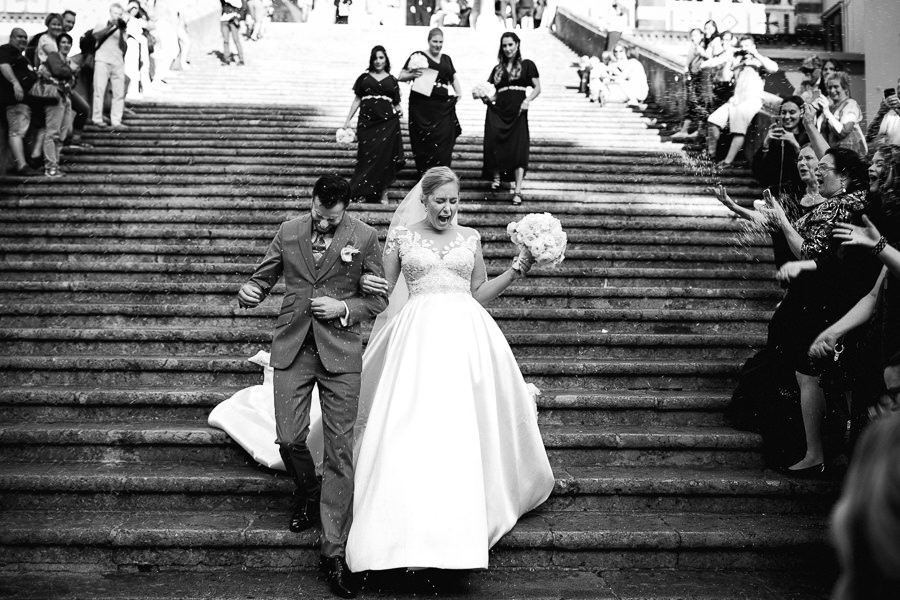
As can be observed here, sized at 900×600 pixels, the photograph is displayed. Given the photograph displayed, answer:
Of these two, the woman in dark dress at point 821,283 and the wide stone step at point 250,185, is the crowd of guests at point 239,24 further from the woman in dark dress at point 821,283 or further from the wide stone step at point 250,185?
the woman in dark dress at point 821,283

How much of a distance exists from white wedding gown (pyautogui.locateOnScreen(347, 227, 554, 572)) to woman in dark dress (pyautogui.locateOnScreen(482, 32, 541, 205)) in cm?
499

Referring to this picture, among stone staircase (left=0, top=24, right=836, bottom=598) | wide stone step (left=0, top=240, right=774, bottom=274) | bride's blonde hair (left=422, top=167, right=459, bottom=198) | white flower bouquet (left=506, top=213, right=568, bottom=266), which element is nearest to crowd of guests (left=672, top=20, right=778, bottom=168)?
stone staircase (left=0, top=24, right=836, bottom=598)

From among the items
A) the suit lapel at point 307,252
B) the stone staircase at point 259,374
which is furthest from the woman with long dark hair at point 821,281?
the suit lapel at point 307,252

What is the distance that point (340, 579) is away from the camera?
154 inches

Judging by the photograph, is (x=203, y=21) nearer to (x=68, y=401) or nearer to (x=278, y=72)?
A: (x=278, y=72)

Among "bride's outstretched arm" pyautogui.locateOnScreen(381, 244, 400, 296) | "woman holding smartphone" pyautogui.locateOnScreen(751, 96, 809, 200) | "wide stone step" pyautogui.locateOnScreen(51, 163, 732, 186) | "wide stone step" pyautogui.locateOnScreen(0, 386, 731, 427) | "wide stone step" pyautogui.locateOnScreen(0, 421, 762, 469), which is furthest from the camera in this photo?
"wide stone step" pyautogui.locateOnScreen(51, 163, 732, 186)

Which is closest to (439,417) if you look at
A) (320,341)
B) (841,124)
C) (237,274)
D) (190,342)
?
(320,341)

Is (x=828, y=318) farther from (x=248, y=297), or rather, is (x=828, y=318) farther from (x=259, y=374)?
(x=259, y=374)

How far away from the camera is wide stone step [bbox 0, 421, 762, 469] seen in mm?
5188

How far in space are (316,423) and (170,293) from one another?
3.19 metres

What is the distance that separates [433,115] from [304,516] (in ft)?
19.9

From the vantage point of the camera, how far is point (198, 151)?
1050 centimetres

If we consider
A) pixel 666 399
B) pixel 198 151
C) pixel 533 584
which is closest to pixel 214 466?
pixel 533 584

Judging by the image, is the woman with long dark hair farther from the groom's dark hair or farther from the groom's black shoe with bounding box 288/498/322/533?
the groom's black shoe with bounding box 288/498/322/533
